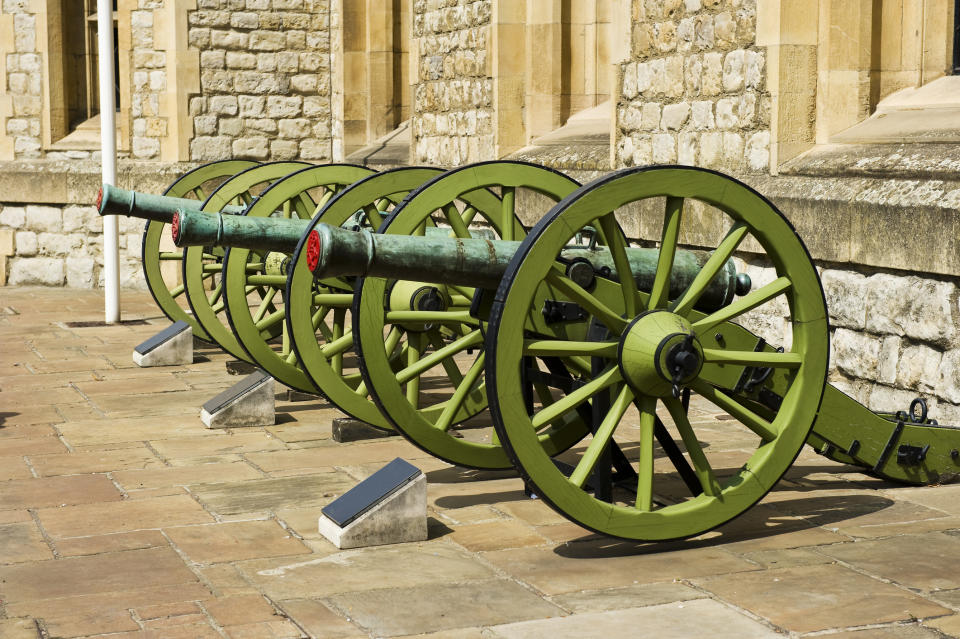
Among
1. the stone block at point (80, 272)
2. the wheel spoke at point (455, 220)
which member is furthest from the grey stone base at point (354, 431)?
the stone block at point (80, 272)

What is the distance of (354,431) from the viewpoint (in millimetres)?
5738

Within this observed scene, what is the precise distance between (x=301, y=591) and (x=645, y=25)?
465cm

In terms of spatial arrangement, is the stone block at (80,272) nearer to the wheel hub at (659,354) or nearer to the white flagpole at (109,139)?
the white flagpole at (109,139)

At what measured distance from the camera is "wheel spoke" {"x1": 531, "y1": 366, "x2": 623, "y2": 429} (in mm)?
3766

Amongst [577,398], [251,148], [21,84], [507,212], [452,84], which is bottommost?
[577,398]

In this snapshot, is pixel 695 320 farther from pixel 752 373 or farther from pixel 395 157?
pixel 395 157

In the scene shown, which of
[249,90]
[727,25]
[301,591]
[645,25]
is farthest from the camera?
[249,90]

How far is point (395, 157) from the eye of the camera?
37.3 feet

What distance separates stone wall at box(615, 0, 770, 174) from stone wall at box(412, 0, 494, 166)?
6.76ft

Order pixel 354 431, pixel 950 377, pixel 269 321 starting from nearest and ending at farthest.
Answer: pixel 950 377, pixel 354 431, pixel 269 321

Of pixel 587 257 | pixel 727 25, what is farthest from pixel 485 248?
pixel 727 25

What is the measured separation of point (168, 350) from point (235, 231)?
254 cm

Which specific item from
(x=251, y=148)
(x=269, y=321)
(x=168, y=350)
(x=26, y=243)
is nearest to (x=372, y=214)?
(x=269, y=321)

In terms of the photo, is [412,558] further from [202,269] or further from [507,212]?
[202,269]
